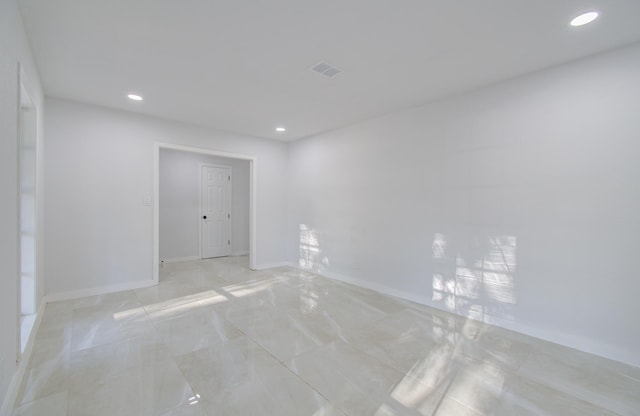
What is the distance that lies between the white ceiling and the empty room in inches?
0.8

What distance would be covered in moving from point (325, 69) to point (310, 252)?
3.43 metres

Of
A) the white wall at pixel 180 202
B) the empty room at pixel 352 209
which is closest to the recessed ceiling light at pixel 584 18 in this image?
the empty room at pixel 352 209

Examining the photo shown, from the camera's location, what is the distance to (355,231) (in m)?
4.57

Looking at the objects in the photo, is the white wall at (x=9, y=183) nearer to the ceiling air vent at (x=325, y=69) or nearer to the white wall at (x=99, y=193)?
Result: the white wall at (x=99, y=193)

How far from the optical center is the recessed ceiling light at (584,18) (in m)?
1.99

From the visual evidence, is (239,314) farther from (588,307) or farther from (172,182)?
(172,182)

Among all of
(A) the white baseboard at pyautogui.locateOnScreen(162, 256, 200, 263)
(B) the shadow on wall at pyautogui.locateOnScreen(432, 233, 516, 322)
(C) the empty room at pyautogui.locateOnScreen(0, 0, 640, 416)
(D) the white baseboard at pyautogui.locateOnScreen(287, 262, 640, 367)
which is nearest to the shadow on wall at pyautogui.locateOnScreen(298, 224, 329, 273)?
(C) the empty room at pyautogui.locateOnScreen(0, 0, 640, 416)

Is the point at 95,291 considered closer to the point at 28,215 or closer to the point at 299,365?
the point at 28,215

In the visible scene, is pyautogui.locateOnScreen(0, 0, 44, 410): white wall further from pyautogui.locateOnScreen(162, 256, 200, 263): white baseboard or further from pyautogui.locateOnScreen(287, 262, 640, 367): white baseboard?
pyautogui.locateOnScreen(162, 256, 200, 263): white baseboard

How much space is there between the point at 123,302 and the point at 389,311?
3.32 m

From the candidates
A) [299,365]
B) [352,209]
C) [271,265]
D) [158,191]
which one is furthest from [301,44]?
[271,265]

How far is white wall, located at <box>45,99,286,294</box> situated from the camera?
142 inches

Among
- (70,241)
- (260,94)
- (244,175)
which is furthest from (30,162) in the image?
(244,175)

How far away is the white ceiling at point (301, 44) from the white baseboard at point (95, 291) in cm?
250
